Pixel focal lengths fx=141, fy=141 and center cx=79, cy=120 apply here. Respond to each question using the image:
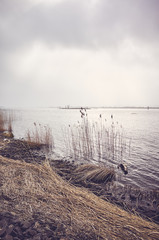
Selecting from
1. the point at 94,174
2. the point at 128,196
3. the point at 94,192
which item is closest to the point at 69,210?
the point at 94,192

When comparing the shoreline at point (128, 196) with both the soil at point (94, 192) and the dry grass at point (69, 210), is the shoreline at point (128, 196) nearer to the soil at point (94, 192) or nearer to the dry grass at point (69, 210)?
the soil at point (94, 192)

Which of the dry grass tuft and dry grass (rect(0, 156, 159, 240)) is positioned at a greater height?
dry grass (rect(0, 156, 159, 240))

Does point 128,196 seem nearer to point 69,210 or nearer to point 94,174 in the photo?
point 94,174

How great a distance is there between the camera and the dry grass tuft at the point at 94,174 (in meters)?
5.67

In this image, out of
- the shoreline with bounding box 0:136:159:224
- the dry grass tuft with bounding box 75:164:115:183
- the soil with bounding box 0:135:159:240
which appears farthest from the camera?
the dry grass tuft with bounding box 75:164:115:183

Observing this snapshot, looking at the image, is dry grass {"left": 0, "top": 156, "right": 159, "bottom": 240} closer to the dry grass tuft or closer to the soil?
the soil

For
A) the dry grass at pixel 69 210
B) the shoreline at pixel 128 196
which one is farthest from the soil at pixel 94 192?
the dry grass at pixel 69 210

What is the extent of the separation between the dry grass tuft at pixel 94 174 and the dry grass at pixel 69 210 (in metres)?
1.98

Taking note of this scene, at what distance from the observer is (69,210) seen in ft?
9.53

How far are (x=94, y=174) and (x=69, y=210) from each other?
3084 millimetres

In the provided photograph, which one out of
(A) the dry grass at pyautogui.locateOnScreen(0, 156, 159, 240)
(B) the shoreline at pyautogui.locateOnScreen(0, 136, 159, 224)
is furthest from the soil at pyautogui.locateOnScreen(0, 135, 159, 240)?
(A) the dry grass at pyautogui.locateOnScreen(0, 156, 159, 240)

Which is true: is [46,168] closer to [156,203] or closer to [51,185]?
[51,185]

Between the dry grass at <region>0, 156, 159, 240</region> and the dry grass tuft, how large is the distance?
198 centimetres

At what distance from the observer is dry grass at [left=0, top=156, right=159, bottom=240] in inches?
90.8
